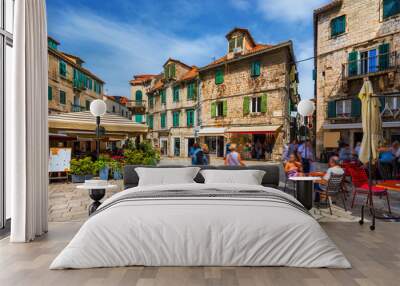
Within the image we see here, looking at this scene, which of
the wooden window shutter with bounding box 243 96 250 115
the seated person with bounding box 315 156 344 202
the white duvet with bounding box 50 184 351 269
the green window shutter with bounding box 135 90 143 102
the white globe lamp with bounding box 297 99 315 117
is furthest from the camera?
the green window shutter with bounding box 135 90 143 102

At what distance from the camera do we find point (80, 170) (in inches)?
282

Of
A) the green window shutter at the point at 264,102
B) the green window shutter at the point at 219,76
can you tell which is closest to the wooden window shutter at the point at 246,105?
the green window shutter at the point at 264,102

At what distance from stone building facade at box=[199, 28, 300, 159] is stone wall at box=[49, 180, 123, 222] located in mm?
6873

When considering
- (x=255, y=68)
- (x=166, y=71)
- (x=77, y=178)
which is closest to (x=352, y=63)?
(x=255, y=68)

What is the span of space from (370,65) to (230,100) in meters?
5.89

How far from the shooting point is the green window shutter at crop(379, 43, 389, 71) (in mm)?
10180

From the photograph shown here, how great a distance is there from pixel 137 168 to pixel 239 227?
2316 millimetres

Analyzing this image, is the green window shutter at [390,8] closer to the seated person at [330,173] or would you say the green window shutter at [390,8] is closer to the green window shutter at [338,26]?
the green window shutter at [338,26]

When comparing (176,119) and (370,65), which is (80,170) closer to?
(176,119)

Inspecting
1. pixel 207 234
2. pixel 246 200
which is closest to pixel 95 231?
pixel 207 234

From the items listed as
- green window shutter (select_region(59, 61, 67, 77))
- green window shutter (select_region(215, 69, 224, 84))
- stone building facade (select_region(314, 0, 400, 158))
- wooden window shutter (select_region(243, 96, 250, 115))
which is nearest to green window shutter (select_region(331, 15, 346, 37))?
stone building facade (select_region(314, 0, 400, 158))

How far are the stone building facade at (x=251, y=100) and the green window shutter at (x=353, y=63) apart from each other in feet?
7.46

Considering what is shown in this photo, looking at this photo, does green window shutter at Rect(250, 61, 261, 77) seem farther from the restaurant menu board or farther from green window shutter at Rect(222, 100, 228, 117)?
the restaurant menu board

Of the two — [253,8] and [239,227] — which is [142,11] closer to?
[253,8]
